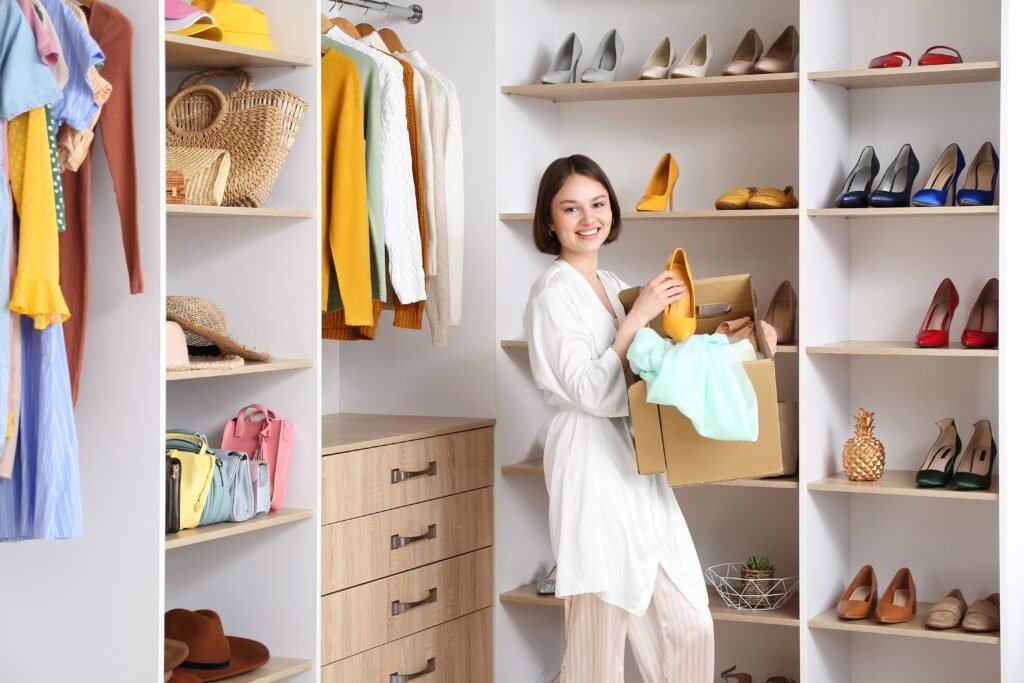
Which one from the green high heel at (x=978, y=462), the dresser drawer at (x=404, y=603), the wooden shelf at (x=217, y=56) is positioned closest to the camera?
the wooden shelf at (x=217, y=56)

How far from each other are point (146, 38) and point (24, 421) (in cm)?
80

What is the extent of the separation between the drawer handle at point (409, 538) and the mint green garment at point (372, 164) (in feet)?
2.10

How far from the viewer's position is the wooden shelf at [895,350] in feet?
11.1

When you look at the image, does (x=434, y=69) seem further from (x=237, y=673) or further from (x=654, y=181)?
(x=237, y=673)

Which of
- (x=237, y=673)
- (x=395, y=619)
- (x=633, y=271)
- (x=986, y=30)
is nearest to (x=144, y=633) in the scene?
(x=237, y=673)

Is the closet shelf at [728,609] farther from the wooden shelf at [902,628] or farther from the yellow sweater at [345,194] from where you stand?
the yellow sweater at [345,194]

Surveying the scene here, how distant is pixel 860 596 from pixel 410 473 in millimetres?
1347

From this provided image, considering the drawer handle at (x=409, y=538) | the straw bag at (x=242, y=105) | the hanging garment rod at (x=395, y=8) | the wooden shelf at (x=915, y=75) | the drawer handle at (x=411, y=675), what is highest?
the hanging garment rod at (x=395, y=8)

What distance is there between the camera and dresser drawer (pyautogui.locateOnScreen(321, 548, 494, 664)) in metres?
3.22

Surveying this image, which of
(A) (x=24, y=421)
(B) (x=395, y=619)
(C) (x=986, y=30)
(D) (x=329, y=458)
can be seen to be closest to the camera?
(A) (x=24, y=421)

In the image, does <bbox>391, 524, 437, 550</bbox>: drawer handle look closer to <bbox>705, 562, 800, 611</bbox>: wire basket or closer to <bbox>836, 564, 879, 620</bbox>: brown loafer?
<bbox>705, 562, 800, 611</bbox>: wire basket

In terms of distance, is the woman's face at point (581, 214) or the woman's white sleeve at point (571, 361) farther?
the woman's face at point (581, 214)

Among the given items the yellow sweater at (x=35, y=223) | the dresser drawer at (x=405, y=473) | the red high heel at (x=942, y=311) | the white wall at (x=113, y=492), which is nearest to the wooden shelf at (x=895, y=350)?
the red high heel at (x=942, y=311)

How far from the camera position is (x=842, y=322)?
12.5 feet
